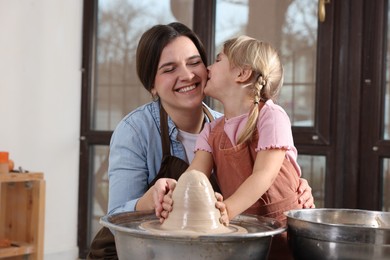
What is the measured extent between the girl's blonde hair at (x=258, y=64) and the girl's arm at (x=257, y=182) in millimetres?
159

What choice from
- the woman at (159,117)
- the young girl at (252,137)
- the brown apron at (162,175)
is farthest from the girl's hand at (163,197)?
the woman at (159,117)

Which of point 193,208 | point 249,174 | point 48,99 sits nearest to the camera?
point 193,208

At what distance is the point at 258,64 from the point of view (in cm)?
138

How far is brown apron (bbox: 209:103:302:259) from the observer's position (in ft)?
4.28

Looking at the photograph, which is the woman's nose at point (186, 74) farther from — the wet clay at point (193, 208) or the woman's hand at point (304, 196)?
the wet clay at point (193, 208)

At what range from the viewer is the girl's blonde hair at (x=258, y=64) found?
4.52ft

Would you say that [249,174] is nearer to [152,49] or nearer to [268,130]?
[268,130]

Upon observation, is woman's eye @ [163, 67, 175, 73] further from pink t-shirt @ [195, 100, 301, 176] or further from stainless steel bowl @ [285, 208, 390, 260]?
stainless steel bowl @ [285, 208, 390, 260]

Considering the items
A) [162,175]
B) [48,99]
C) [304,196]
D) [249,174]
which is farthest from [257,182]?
[48,99]

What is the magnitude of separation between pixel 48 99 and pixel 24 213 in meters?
0.68

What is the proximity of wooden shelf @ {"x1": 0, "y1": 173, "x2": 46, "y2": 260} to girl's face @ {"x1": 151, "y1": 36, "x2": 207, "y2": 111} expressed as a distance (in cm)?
146

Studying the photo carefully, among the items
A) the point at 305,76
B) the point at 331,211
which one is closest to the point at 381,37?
the point at 305,76

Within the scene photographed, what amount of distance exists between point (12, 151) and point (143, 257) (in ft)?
8.07

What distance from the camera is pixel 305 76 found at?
2885 millimetres
